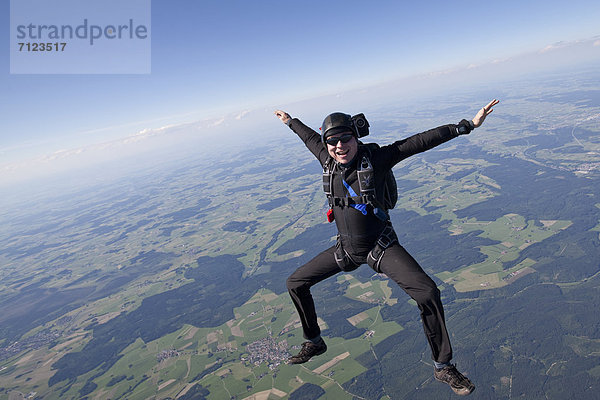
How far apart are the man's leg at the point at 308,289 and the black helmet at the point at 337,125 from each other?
2276 mm

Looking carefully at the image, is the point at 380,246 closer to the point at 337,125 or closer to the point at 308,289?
the point at 308,289

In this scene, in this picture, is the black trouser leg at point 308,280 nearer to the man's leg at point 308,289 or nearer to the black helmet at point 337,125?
the man's leg at point 308,289

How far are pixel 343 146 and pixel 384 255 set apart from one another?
1980 mm

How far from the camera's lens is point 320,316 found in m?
58.2

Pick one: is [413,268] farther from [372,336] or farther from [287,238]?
[287,238]

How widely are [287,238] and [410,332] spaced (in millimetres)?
55592

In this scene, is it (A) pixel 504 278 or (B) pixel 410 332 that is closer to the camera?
(B) pixel 410 332

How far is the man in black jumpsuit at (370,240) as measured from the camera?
439 centimetres

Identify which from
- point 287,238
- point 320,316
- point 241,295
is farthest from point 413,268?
point 287,238

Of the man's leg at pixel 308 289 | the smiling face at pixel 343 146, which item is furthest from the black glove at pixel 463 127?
the man's leg at pixel 308 289

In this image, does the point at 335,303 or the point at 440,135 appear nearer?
the point at 440,135

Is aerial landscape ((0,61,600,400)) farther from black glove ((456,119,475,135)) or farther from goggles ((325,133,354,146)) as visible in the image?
black glove ((456,119,475,135))

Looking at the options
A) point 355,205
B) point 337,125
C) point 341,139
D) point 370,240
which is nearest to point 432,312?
point 370,240

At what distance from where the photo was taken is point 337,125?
15.8 feet
